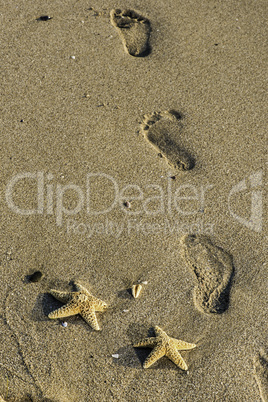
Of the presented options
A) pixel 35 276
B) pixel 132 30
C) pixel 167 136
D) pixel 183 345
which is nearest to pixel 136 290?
pixel 183 345

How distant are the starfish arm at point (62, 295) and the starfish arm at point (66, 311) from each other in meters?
0.05

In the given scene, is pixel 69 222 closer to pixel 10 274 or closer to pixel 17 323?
pixel 10 274

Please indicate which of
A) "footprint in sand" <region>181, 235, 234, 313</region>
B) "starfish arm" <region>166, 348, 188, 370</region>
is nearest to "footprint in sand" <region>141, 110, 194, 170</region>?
"footprint in sand" <region>181, 235, 234, 313</region>

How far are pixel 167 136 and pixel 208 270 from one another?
4.21 feet

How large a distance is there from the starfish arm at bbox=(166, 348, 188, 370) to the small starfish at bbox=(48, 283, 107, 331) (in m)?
0.50

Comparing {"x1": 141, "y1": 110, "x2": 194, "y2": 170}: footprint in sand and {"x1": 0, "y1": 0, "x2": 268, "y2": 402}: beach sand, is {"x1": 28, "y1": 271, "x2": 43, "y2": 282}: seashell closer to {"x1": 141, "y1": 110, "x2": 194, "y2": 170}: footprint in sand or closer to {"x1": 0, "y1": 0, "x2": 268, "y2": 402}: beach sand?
{"x1": 0, "y1": 0, "x2": 268, "y2": 402}: beach sand

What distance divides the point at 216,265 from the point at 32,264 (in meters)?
1.37

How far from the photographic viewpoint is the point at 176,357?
2709mm

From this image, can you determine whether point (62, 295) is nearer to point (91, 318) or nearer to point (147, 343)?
point (91, 318)

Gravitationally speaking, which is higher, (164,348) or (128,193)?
(128,193)

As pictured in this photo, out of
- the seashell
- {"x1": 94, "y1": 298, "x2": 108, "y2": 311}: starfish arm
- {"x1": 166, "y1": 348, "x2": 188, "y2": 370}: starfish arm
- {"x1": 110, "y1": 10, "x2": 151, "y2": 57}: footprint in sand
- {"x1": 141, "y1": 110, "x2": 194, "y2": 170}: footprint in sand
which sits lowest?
{"x1": 166, "y1": 348, "x2": 188, "y2": 370}: starfish arm

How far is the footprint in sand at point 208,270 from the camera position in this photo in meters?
3.03

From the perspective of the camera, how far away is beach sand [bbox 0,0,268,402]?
9.01ft

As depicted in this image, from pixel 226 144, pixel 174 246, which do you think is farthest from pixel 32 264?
pixel 226 144
